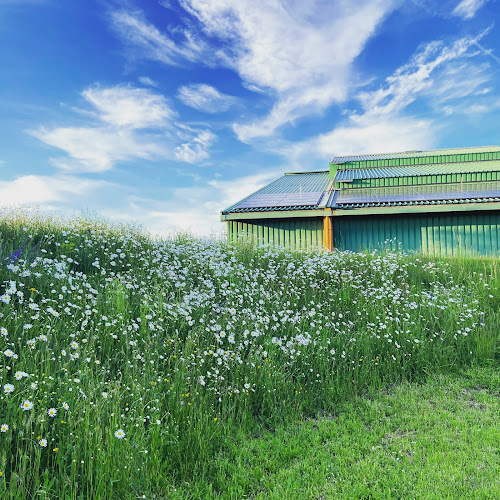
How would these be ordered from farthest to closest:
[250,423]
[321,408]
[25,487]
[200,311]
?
[200,311] → [321,408] → [250,423] → [25,487]

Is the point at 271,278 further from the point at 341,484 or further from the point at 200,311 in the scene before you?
the point at 341,484

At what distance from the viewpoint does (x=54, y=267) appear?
7.08 meters

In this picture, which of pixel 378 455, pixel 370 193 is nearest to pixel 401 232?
pixel 370 193

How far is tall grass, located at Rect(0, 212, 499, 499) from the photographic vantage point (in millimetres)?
3420

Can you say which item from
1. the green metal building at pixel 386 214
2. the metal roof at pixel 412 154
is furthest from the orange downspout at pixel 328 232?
the metal roof at pixel 412 154

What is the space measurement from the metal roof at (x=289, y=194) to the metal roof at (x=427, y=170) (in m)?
1.19

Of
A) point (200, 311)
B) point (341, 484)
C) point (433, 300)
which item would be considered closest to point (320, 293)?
point (433, 300)

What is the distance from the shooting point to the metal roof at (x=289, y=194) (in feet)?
55.5

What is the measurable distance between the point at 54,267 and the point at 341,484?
5.96 metres

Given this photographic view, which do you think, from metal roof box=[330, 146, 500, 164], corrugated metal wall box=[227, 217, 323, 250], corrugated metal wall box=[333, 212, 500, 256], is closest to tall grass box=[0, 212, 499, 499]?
corrugated metal wall box=[333, 212, 500, 256]

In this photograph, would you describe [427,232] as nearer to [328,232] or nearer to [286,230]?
[328,232]

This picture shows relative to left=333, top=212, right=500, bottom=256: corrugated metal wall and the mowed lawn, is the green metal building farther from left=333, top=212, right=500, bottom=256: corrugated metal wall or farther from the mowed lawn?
the mowed lawn

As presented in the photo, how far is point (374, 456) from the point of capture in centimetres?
416

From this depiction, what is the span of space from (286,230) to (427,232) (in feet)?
20.3
